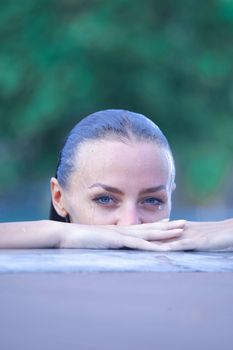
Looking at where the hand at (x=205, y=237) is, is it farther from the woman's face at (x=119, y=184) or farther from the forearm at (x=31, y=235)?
the woman's face at (x=119, y=184)

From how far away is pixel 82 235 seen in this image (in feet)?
5.15

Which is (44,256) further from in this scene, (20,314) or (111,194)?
(111,194)

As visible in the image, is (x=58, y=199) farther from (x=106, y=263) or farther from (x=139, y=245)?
(x=106, y=263)

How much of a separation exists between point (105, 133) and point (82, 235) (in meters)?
0.81

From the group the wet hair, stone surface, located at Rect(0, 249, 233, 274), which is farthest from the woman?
stone surface, located at Rect(0, 249, 233, 274)

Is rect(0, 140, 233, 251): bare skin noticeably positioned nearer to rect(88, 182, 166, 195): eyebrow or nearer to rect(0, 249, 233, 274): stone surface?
rect(88, 182, 166, 195): eyebrow

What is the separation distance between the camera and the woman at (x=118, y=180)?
2027mm

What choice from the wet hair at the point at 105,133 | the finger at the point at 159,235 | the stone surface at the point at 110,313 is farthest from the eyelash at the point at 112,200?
the stone surface at the point at 110,313

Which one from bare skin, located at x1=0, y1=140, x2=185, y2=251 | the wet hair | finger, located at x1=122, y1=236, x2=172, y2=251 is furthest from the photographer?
the wet hair

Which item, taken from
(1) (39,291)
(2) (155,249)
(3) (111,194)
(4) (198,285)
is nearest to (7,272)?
(1) (39,291)

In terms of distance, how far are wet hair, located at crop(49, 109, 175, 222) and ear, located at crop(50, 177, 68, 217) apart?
0.05ft

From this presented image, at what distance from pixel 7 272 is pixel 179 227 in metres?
0.73

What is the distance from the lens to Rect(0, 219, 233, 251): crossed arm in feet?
5.06

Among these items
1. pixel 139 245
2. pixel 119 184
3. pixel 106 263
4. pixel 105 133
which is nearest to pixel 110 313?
pixel 106 263
